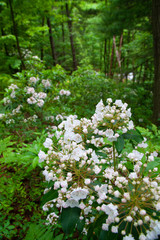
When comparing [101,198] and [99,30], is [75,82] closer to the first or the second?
[99,30]

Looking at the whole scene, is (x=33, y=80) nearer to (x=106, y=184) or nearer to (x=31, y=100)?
(x=31, y=100)

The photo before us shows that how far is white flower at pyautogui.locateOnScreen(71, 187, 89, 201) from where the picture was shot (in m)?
0.92

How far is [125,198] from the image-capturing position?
0.90 meters

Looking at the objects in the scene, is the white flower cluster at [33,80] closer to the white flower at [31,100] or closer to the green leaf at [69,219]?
the white flower at [31,100]

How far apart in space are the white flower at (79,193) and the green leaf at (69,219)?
0.12 m

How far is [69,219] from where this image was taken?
0.93 metres

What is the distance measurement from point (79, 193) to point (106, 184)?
21 cm

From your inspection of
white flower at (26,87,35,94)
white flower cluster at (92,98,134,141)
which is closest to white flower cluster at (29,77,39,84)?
white flower at (26,87,35,94)

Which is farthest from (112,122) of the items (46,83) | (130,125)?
(46,83)

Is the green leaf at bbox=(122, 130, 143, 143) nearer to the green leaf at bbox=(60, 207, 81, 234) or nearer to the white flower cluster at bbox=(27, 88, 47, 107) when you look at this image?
the green leaf at bbox=(60, 207, 81, 234)

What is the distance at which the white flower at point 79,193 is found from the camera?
3.00ft

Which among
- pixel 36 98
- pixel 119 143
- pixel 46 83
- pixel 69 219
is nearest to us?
pixel 69 219

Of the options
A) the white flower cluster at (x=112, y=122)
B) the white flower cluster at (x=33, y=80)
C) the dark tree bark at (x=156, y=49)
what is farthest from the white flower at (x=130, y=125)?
the white flower cluster at (x=33, y=80)

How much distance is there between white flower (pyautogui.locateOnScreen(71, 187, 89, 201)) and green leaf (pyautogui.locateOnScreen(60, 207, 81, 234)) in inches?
4.9
